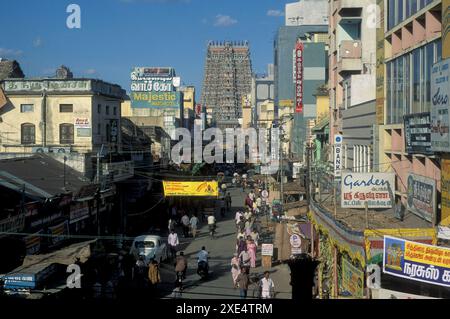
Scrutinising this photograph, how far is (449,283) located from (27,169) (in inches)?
717

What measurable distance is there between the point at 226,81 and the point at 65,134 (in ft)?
313

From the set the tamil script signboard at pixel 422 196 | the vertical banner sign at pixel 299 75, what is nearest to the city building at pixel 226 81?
the vertical banner sign at pixel 299 75

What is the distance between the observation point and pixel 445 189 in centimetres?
1415

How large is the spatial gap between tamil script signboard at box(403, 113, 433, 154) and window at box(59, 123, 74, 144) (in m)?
20.5

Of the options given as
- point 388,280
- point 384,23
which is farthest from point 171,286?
point 384,23

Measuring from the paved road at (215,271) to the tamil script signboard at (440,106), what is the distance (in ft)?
17.5

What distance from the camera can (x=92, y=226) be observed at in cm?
2647

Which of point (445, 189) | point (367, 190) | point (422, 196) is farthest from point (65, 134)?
point (445, 189)

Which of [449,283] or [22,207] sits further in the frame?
[22,207]

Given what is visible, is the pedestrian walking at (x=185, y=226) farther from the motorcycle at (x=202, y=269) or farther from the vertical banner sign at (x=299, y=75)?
the vertical banner sign at (x=299, y=75)

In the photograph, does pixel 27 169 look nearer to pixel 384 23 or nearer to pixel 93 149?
pixel 93 149

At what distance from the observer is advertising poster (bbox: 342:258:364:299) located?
1296 centimetres

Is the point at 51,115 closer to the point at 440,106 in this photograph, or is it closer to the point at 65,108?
the point at 65,108

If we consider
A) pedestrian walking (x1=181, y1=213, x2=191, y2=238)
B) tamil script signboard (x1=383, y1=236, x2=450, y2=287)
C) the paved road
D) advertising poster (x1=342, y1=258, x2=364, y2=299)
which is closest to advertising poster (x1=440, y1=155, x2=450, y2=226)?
advertising poster (x1=342, y1=258, x2=364, y2=299)
